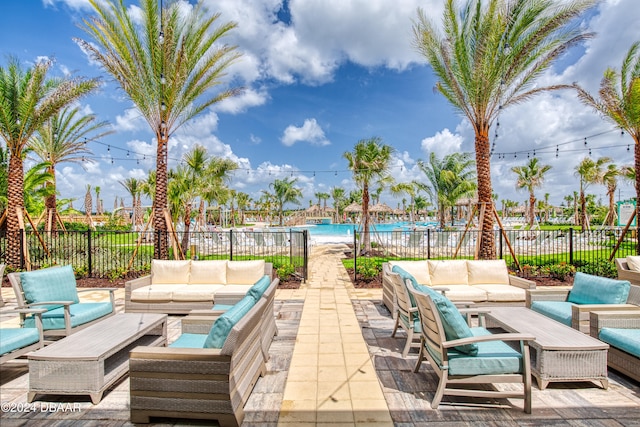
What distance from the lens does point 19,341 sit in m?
3.12

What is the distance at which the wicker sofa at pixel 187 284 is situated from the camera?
5297mm

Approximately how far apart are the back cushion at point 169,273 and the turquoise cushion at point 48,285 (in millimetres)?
1486

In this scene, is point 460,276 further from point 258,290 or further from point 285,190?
point 285,190

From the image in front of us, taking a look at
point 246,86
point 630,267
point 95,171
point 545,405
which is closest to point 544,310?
point 545,405

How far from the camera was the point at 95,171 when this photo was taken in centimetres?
1485

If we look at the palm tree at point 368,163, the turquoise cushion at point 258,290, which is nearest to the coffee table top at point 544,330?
the turquoise cushion at point 258,290

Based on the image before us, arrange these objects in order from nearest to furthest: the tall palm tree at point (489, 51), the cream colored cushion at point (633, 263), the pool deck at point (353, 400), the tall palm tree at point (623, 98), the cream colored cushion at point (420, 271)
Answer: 1. the pool deck at point (353, 400)
2. the cream colored cushion at point (420, 271)
3. the cream colored cushion at point (633, 263)
4. the tall palm tree at point (489, 51)
5. the tall palm tree at point (623, 98)

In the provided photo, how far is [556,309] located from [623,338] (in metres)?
1.03

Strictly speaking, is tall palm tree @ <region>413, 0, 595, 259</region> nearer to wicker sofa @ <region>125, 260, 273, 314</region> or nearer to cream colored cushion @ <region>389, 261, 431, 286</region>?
cream colored cushion @ <region>389, 261, 431, 286</region>

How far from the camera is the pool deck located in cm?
248

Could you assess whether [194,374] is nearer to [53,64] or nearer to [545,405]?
[545,405]

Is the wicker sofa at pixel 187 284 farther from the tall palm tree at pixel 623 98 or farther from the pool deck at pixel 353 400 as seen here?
the tall palm tree at pixel 623 98

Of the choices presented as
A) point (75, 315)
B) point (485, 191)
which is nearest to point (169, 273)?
point (75, 315)

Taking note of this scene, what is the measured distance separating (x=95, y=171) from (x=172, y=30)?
10211 millimetres
